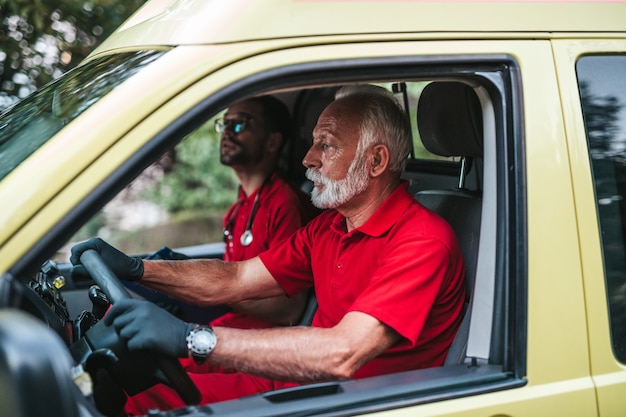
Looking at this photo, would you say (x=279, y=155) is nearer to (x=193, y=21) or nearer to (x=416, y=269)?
(x=416, y=269)

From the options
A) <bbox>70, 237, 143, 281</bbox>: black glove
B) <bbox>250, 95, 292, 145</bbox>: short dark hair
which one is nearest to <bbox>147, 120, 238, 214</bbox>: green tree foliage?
<bbox>250, 95, 292, 145</bbox>: short dark hair

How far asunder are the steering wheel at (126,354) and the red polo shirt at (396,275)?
0.49 meters

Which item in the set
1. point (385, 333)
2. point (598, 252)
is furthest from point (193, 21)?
point (598, 252)

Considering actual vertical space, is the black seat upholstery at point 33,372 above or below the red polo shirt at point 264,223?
below

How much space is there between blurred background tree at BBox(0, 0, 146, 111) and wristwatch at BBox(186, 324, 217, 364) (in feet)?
8.78

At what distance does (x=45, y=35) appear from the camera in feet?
14.0

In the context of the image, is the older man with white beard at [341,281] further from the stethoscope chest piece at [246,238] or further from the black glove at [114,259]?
the stethoscope chest piece at [246,238]

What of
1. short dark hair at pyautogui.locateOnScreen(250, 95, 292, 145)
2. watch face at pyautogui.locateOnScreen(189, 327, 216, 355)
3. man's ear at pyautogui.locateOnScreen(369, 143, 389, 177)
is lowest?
watch face at pyautogui.locateOnScreen(189, 327, 216, 355)

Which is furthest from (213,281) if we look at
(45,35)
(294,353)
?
(45,35)

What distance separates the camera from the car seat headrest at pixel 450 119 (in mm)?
2154

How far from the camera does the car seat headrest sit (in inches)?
84.8

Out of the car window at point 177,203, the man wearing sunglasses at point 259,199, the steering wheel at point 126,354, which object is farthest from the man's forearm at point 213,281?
the car window at point 177,203

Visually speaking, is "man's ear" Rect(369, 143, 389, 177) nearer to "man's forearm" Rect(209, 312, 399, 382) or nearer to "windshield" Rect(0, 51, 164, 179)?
"man's forearm" Rect(209, 312, 399, 382)

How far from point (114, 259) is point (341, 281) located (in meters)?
0.75
